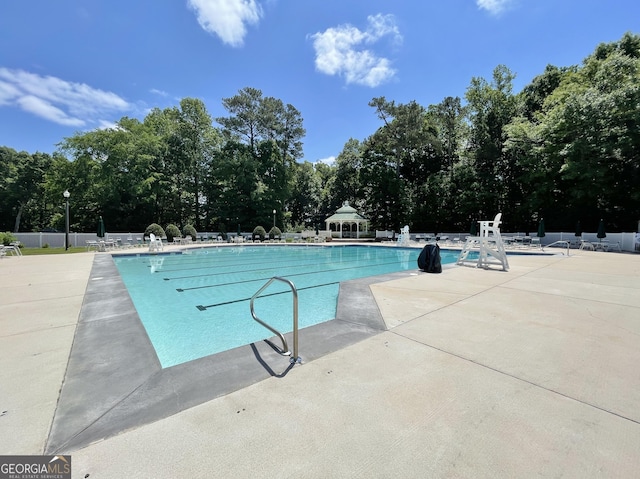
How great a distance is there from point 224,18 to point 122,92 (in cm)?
2014

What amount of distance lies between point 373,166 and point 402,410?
31.2 metres

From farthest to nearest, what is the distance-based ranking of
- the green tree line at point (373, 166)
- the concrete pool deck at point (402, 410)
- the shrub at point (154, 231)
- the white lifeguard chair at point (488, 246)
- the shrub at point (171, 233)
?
the shrub at point (171, 233) < the green tree line at point (373, 166) < the shrub at point (154, 231) < the white lifeguard chair at point (488, 246) < the concrete pool deck at point (402, 410)

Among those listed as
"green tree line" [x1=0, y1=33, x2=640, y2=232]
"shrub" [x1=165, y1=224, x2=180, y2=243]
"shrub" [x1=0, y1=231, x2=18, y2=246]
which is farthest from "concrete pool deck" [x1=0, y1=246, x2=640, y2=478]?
"green tree line" [x1=0, y1=33, x2=640, y2=232]

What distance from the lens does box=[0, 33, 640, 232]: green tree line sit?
2180cm

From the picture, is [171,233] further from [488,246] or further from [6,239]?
[488,246]

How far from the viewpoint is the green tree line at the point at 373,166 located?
71.5 ft

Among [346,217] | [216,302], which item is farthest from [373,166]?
[216,302]

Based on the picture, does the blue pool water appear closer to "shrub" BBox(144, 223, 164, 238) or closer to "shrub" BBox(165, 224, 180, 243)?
"shrub" BBox(144, 223, 164, 238)

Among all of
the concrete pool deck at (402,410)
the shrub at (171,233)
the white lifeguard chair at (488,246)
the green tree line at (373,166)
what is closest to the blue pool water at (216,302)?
the concrete pool deck at (402,410)

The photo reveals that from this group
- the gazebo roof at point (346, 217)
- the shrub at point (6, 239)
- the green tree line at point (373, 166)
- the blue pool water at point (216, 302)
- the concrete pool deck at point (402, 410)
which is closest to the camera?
the concrete pool deck at point (402, 410)

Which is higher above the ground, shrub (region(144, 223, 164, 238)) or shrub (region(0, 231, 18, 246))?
shrub (region(144, 223, 164, 238))

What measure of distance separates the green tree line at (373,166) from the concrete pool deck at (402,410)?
71.0 ft

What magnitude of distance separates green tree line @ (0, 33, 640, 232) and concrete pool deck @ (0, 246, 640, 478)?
852 inches

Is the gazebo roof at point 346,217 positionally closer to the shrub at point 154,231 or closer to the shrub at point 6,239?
the shrub at point 154,231
